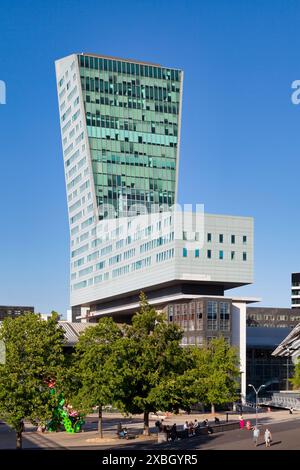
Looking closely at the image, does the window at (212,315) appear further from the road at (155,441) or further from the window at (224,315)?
the road at (155,441)

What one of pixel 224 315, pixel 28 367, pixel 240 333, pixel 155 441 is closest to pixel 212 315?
pixel 224 315

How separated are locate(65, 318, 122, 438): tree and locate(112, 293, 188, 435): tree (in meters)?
1.07

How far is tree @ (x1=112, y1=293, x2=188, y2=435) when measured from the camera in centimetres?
7712

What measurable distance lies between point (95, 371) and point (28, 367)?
13.1m

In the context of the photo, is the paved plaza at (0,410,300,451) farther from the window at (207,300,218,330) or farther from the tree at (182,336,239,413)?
the window at (207,300,218,330)

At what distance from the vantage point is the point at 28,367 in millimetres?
65438

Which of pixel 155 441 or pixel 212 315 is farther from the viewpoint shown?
pixel 212 315

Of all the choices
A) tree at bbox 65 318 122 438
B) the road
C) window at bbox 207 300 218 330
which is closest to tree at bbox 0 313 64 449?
tree at bbox 65 318 122 438

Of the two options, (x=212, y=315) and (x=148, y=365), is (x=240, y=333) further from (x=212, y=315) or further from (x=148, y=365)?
(x=148, y=365)

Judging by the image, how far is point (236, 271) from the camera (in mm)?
144875

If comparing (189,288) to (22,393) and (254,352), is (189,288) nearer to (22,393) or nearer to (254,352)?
(254,352)

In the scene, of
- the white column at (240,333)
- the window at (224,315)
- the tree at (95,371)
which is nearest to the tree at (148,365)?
the tree at (95,371)

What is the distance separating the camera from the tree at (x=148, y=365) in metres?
77.1

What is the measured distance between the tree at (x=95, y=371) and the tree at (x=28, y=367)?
319 inches
